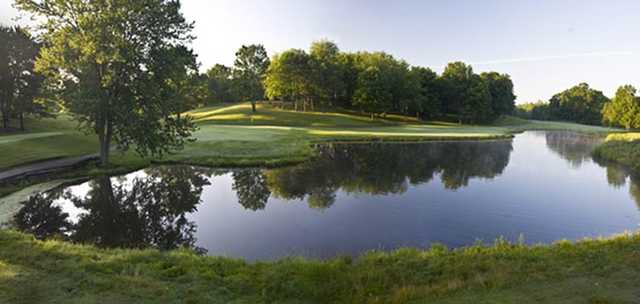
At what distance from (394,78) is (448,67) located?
24.2 metres

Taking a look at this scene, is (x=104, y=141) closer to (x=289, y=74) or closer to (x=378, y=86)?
(x=289, y=74)

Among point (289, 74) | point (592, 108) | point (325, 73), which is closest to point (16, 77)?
point (289, 74)

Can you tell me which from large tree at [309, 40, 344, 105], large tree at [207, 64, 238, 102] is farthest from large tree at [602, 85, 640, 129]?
large tree at [207, 64, 238, 102]

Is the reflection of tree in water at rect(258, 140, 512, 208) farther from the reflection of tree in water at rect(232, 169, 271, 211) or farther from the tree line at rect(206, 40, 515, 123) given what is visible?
the tree line at rect(206, 40, 515, 123)

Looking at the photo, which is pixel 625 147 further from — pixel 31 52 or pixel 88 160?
pixel 31 52

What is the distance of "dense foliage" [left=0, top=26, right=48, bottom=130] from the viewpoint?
41875mm

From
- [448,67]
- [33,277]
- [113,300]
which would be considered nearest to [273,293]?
[113,300]

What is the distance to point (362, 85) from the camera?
3059 inches

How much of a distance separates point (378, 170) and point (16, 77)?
4584 cm

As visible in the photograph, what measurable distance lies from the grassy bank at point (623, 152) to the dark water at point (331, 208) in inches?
92.0

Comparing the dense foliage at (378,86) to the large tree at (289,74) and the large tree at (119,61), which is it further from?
the large tree at (119,61)

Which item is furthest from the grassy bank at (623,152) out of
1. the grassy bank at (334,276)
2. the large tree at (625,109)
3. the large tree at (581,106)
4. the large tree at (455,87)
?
the large tree at (581,106)

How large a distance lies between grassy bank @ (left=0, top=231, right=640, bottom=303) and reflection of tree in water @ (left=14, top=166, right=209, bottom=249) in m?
2.64

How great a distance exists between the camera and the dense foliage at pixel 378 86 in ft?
246
